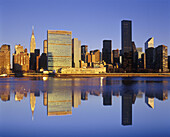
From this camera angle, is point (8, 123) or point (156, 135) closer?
point (156, 135)

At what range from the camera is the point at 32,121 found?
18.6 m

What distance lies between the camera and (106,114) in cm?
2173

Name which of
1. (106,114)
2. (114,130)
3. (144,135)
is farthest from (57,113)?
(144,135)

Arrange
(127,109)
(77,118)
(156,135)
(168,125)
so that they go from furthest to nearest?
(127,109)
(77,118)
(168,125)
(156,135)

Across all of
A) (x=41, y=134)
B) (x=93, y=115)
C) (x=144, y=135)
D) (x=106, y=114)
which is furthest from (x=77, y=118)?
(x=144, y=135)

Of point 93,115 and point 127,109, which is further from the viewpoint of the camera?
point 127,109

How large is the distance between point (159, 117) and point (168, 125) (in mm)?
→ 2887

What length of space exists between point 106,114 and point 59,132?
24.1ft

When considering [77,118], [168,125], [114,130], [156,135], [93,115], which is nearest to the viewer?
[156,135]

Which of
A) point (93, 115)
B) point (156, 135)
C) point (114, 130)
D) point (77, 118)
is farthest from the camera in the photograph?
point (93, 115)

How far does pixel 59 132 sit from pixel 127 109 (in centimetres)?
1097

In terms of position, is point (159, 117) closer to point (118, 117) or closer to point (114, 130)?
point (118, 117)

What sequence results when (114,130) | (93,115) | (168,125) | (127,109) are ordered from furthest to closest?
(127,109) < (93,115) < (168,125) < (114,130)

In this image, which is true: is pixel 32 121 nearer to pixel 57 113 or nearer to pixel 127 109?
pixel 57 113
